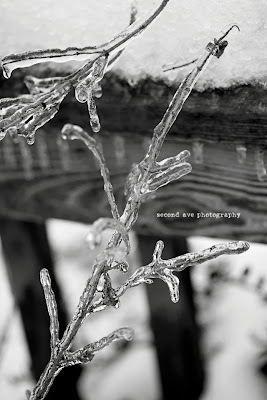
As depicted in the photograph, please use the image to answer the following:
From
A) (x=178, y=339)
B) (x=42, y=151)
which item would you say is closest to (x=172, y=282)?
(x=42, y=151)

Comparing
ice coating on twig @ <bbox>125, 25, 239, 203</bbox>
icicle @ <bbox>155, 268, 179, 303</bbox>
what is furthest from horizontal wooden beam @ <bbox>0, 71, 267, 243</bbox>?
A: icicle @ <bbox>155, 268, 179, 303</bbox>

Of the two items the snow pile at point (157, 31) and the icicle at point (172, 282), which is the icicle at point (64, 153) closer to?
the snow pile at point (157, 31)

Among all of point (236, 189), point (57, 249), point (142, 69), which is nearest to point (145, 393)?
point (57, 249)

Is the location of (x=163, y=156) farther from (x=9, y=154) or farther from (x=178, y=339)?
(x=178, y=339)

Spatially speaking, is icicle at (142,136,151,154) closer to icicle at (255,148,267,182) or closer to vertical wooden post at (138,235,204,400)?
icicle at (255,148,267,182)

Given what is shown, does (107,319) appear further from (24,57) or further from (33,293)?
(24,57)

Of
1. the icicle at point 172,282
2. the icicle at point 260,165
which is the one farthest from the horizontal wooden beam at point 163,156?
the icicle at point 172,282
